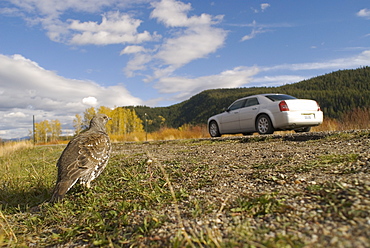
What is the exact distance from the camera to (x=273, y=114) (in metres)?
10.1

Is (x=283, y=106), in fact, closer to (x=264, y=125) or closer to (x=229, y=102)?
(x=264, y=125)

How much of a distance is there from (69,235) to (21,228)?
2.89 feet

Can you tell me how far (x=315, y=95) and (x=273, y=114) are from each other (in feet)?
342

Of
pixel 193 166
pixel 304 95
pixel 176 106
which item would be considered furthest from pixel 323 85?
pixel 193 166

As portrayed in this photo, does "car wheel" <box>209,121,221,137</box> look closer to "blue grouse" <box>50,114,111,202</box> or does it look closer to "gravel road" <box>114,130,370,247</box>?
"blue grouse" <box>50,114,111,202</box>

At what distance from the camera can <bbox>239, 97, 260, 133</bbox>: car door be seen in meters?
11.1

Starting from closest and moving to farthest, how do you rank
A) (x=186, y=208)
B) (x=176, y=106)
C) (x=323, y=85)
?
(x=186, y=208), (x=323, y=85), (x=176, y=106)

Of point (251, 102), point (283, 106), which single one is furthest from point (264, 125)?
point (251, 102)

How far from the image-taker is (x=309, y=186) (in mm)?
2475

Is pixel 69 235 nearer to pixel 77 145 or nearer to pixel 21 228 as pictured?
pixel 21 228

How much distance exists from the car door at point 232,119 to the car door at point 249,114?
0.94ft

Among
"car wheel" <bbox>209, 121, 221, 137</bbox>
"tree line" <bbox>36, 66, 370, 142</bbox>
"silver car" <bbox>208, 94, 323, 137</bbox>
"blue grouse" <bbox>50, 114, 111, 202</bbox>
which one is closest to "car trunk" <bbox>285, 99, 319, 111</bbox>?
"silver car" <bbox>208, 94, 323, 137</bbox>

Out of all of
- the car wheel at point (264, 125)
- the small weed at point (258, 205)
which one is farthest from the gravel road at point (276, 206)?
the car wheel at point (264, 125)

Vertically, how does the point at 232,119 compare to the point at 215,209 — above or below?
above
